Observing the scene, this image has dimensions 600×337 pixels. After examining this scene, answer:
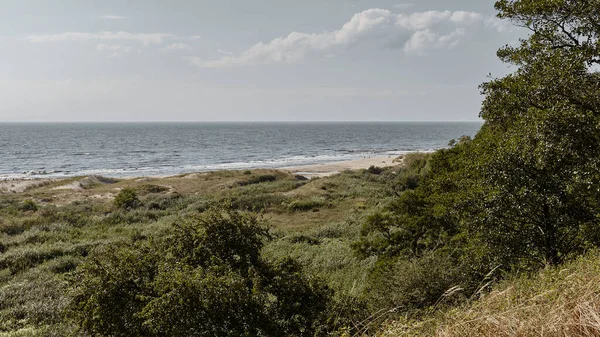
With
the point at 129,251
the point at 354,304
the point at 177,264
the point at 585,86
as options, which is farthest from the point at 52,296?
the point at 585,86

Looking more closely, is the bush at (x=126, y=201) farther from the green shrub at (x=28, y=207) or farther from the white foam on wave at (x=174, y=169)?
the white foam on wave at (x=174, y=169)

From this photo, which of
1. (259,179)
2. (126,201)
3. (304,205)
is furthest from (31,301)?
(259,179)

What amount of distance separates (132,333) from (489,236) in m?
10.5

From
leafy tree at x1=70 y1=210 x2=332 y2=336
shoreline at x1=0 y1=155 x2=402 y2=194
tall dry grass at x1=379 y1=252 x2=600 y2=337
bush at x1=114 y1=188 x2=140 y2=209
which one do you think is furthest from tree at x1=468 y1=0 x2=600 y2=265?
shoreline at x1=0 y1=155 x2=402 y2=194

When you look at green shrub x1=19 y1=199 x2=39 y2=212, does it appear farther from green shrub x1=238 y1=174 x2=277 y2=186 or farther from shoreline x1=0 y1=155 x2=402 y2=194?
green shrub x1=238 y1=174 x2=277 y2=186

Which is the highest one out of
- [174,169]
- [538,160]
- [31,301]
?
[538,160]

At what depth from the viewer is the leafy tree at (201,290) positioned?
9.19 metres

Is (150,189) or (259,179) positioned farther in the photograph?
(259,179)

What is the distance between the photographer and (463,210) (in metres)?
13.5

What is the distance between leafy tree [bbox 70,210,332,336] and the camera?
9.19 metres

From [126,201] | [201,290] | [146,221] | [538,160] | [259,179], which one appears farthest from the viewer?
[259,179]

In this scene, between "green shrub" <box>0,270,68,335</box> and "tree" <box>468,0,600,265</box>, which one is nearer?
"tree" <box>468,0,600,265</box>

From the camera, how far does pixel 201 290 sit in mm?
9250

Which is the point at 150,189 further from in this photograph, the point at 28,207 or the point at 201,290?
the point at 201,290
